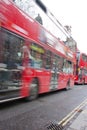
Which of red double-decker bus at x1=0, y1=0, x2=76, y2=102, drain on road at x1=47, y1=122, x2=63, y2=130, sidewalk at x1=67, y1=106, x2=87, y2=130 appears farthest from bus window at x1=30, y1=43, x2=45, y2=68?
drain on road at x1=47, y1=122, x2=63, y2=130

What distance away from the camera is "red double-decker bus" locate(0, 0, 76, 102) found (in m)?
8.68

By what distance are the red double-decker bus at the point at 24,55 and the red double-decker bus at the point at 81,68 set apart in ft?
52.9

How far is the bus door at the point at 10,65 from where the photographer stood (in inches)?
336

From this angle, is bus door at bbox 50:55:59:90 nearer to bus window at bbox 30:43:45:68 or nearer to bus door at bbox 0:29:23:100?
bus window at bbox 30:43:45:68

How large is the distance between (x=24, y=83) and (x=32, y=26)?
219 cm

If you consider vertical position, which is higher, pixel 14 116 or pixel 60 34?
pixel 60 34

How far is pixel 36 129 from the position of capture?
6.79 m

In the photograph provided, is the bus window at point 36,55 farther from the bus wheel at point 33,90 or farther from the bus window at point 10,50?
the bus window at point 10,50

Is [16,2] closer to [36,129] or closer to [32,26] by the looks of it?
[32,26]

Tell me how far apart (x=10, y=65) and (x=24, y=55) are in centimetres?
127

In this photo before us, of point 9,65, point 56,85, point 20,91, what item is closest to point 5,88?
point 9,65

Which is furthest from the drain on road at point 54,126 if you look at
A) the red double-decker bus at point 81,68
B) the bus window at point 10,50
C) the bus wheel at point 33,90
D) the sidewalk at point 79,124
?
the red double-decker bus at point 81,68

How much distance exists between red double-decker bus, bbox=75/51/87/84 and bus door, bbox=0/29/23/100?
21.0 meters

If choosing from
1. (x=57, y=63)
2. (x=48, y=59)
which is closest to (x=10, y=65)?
(x=48, y=59)
